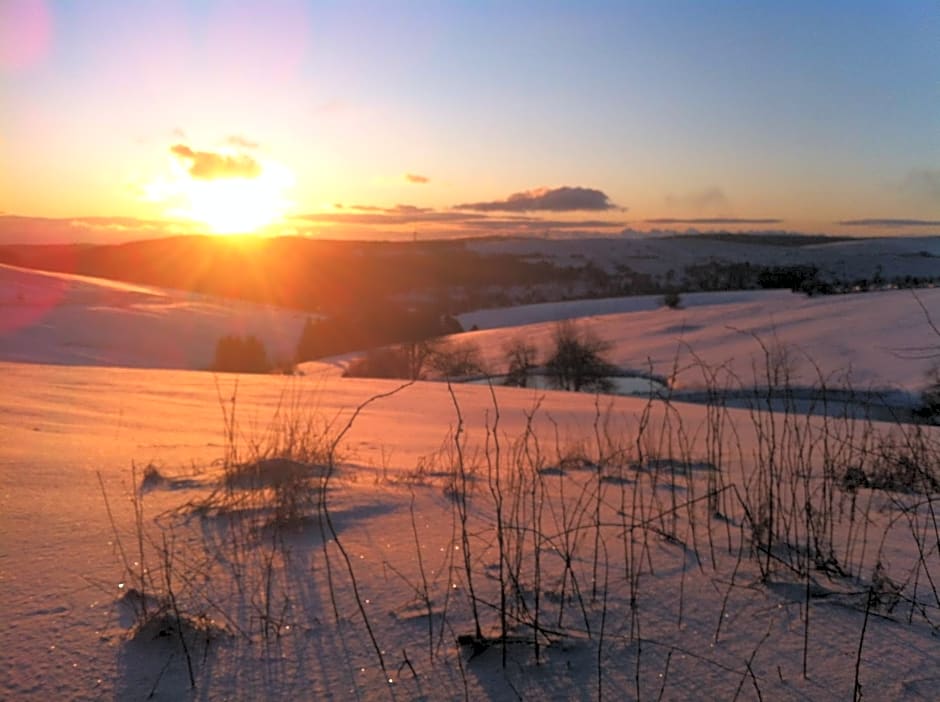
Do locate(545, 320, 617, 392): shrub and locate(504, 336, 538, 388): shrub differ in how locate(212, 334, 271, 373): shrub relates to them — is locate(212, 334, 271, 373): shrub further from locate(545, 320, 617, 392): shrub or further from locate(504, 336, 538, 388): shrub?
locate(545, 320, 617, 392): shrub

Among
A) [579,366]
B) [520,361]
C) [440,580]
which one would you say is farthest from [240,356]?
[440,580]

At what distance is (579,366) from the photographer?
1241 inches

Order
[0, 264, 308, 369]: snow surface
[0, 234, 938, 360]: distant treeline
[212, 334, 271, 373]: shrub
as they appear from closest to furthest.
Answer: [0, 264, 308, 369]: snow surface < [212, 334, 271, 373]: shrub < [0, 234, 938, 360]: distant treeline

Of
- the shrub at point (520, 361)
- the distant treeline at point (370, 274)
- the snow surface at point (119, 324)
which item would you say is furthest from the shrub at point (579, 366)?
the distant treeline at point (370, 274)

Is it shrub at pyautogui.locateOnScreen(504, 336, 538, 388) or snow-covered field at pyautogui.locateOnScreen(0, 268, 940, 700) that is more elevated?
snow-covered field at pyautogui.locateOnScreen(0, 268, 940, 700)

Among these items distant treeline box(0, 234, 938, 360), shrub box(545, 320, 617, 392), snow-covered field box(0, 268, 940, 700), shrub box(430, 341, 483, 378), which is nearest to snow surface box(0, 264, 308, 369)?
distant treeline box(0, 234, 938, 360)

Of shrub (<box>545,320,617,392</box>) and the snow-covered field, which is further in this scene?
shrub (<box>545,320,617,392</box>)

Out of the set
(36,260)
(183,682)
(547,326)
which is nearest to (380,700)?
(183,682)

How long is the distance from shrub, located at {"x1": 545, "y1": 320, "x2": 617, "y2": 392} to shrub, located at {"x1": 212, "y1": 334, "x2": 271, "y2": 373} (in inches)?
553

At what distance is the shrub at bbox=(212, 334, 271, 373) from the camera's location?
36.0 m

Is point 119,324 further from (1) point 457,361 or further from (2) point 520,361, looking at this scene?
(2) point 520,361

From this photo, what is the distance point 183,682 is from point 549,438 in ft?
20.0

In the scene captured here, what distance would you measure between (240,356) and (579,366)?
16.5 meters

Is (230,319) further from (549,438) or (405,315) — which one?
(549,438)
